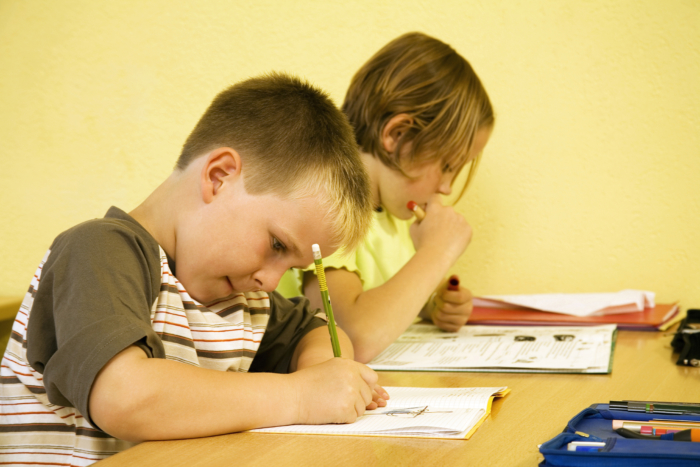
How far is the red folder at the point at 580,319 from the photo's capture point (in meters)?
1.11

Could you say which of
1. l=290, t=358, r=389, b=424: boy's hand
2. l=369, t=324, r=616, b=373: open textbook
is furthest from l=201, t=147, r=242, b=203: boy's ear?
l=369, t=324, r=616, b=373: open textbook

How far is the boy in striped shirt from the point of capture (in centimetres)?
52

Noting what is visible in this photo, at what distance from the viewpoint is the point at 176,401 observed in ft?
1.73

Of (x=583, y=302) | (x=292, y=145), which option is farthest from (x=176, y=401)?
(x=583, y=302)

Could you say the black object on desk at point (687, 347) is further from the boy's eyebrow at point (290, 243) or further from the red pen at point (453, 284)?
the boy's eyebrow at point (290, 243)

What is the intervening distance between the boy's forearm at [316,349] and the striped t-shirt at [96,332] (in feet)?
0.07

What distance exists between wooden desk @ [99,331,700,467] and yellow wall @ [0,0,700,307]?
66cm

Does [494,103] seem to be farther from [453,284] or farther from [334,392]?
[334,392]

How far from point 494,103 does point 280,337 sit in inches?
32.4

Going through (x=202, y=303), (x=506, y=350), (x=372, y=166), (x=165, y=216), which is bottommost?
(x=506, y=350)

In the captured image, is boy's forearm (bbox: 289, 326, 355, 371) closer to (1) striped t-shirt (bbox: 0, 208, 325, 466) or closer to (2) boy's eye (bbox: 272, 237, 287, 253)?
(1) striped t-shirt (bbox: 0, 208, 325, 466)

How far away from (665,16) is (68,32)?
142 centimetres

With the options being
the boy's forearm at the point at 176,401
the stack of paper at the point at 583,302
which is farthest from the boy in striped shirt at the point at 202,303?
the stack of paper at the point at 583,302

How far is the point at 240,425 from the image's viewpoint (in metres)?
0.55
